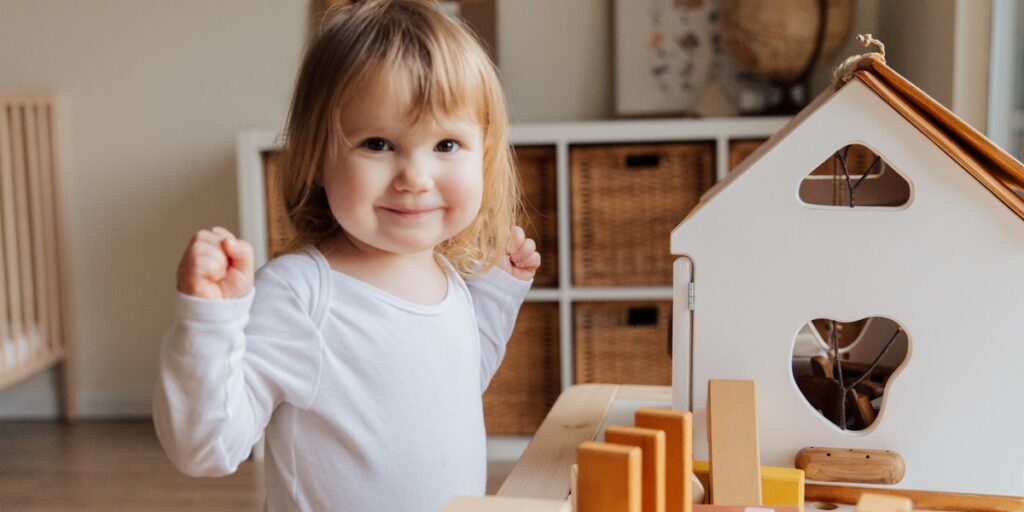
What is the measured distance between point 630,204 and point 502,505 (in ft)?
6.12

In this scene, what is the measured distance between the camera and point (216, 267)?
1.94ft

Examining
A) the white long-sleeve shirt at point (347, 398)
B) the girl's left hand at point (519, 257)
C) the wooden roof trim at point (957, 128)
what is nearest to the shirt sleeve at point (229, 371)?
the white long-sleeve shirt at point (347, 398)

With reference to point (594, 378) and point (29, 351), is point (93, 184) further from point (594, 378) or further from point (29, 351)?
point (594, 378)

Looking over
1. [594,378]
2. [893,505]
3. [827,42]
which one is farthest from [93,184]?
[893,505]

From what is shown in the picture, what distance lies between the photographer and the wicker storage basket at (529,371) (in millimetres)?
2383

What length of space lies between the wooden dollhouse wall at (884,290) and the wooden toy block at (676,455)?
0.76 feet

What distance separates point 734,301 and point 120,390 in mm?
2509

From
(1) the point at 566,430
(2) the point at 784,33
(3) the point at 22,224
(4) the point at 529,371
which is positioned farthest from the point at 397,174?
(3) the point at 22,224

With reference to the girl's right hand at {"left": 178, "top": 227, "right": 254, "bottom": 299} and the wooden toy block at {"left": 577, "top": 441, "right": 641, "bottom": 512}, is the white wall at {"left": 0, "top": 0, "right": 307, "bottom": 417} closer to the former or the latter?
the girl's right hand at {"left": 178, "top": 227, "right": 254, "bottom": 299}

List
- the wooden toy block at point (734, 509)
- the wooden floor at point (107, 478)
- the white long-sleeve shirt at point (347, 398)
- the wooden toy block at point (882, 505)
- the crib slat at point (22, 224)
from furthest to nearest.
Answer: the crib slat at point (22, 224)
the wooden floor at point (107, 478)
the white long-sleeve shirt at point (347, 398)
the wooden toy block at point (734, 509)
the wooden toy block at point (882, 505)

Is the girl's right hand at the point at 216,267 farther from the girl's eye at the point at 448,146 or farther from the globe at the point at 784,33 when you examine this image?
the globe at the point at 784,33

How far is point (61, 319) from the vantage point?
2801mm

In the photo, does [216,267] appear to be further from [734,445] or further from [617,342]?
[617,342]

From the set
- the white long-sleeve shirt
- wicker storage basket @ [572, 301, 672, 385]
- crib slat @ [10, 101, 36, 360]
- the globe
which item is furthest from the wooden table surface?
crib slat @ [10, 101, 36, 360]
